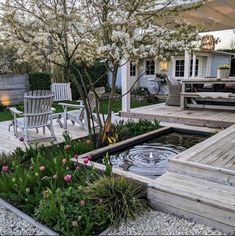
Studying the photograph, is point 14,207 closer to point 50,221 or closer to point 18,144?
point 50,221

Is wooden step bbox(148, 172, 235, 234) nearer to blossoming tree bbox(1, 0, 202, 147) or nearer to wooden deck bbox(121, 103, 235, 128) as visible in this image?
blossoming tree bbox(1, 0, 202, 147)

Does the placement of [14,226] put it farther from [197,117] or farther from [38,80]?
[38,80]

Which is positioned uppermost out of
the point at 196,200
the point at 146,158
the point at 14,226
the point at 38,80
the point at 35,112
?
the point at 38,80

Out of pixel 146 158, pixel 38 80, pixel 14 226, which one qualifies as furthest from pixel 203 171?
pixel 38 80

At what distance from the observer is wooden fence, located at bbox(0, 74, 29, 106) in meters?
9.45

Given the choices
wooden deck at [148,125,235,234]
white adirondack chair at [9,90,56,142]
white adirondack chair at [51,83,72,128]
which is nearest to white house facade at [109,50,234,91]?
white adirondack chair at [51,83,72,128]

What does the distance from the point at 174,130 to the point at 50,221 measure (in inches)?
151

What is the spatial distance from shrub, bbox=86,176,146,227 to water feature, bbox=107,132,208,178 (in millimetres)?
717

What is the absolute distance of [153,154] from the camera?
411cm

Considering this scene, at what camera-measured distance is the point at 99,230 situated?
227cm

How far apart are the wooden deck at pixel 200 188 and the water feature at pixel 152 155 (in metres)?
0.51

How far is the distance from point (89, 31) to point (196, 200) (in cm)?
256

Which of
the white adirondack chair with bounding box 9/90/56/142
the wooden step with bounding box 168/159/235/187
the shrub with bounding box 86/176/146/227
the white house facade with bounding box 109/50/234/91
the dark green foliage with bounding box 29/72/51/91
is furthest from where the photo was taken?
the white house facade with bounding box 109/50/234/91

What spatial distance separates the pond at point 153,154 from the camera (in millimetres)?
3549
